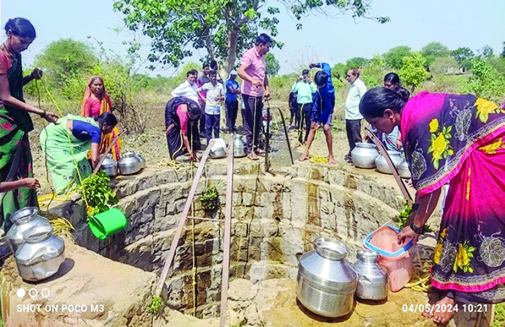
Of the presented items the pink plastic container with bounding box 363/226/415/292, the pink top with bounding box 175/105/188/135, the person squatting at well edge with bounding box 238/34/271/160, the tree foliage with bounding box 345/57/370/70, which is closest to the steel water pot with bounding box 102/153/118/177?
the pink top with bounding box 175/105/188/135

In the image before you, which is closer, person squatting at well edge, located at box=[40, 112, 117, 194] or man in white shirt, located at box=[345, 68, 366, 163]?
person squatting at well edge, located at box=[40, 112, 117, 194]

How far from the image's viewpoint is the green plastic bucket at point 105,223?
354 cm

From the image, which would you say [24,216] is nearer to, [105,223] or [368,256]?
[105,223]

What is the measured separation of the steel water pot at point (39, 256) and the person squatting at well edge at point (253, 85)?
3438 millimetres

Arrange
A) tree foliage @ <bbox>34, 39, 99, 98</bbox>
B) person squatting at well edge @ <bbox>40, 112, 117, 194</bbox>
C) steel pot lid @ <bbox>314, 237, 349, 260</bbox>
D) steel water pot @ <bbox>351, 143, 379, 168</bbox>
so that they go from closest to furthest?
steel pot lid @ <bbox>314, 237, 349, 260</bbox> < person squatting at well edge @ <bbox>40, 112, 117, 194</bbox> < steel water pot @ <bbox>351, 143, 379, 168</bbox> < tree foliage @ <bbox>34, 39, 99, 98</bbox>

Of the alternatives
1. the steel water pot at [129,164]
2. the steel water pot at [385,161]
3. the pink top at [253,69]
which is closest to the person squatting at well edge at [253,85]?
the pink top at [253,69]

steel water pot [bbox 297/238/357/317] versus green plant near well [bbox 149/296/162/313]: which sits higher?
steel water pot [bbox 297/238/357/317]

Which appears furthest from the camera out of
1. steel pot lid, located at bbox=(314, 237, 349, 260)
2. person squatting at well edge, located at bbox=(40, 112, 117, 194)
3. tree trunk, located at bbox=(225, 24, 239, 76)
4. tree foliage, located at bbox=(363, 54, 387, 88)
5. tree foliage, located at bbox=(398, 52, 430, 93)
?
tree foliage, located at bbox=(398, 52, 430, 93)

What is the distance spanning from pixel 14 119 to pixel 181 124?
90.2 inches

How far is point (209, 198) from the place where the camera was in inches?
211

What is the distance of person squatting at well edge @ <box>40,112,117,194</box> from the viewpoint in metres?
3.74

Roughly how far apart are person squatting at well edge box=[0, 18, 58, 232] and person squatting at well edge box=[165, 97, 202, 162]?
78.5 inches

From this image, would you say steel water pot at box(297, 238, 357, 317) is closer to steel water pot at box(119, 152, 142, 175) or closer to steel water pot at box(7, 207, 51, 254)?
steel water pot at box(7, 207, 51, 254)
